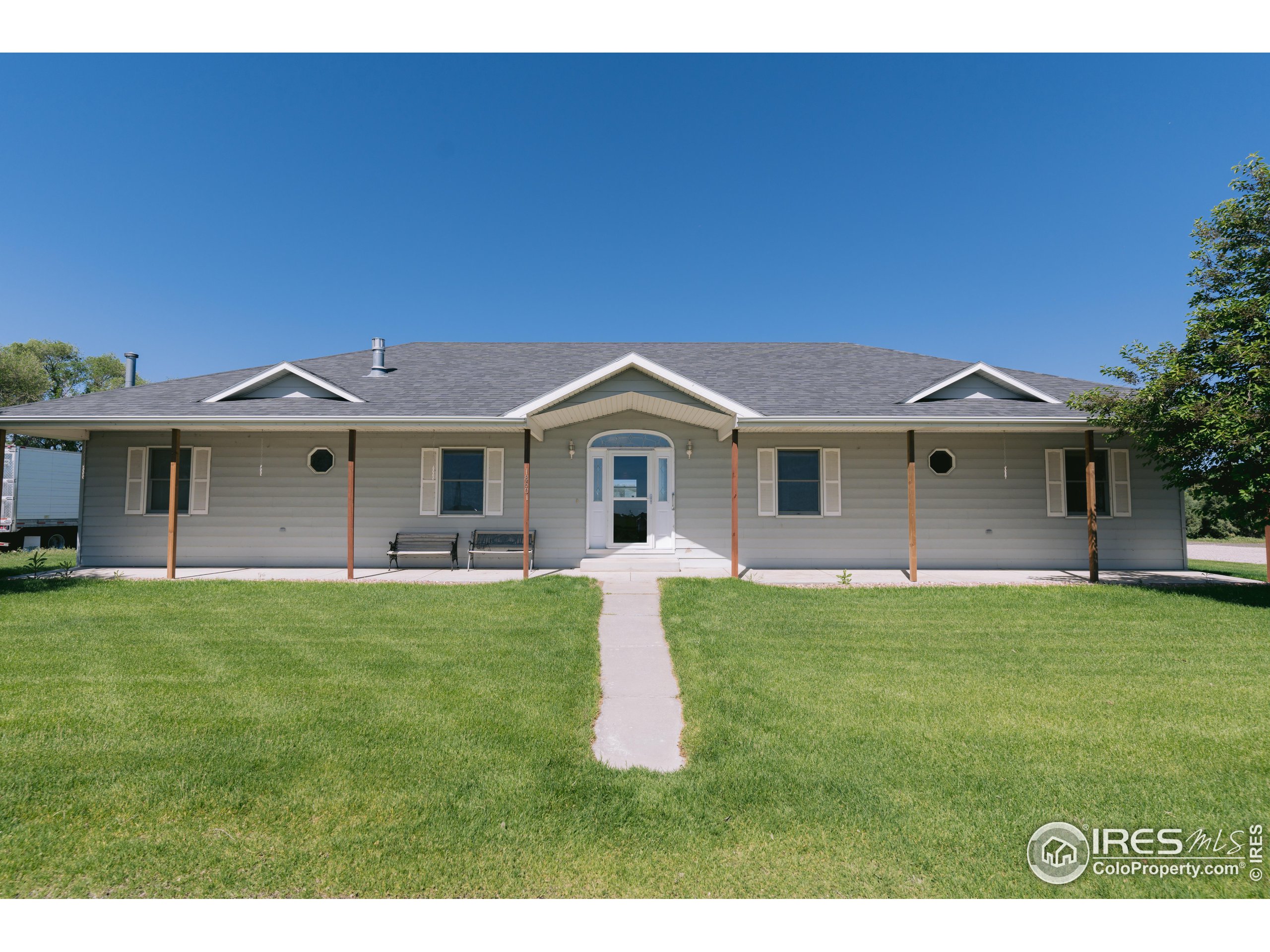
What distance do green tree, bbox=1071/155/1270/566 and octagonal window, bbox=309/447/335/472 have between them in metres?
13.6

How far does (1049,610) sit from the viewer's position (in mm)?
8211

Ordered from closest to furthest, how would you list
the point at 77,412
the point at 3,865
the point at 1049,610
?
1. the point at 3,865
2. the point at 1049,610
3. the point at 77,412

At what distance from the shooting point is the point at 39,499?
18469 mm

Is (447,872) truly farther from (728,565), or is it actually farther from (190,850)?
(728,565)

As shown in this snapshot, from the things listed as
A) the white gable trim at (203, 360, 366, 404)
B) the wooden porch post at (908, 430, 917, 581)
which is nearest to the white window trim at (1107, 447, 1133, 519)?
the wooden porch post at (908, 430, 917, 581)

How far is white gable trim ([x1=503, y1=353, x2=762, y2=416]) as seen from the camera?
10609 millimetres

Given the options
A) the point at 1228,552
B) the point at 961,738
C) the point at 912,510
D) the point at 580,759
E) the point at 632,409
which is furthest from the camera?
the point at 1228,552

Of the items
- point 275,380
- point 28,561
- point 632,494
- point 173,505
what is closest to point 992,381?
point 632,494

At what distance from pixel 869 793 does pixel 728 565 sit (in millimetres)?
8528

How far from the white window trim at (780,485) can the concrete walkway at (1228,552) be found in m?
8.58

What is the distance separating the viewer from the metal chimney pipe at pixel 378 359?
1397 cm

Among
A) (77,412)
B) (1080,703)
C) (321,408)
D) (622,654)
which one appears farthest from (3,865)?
(77,412)
